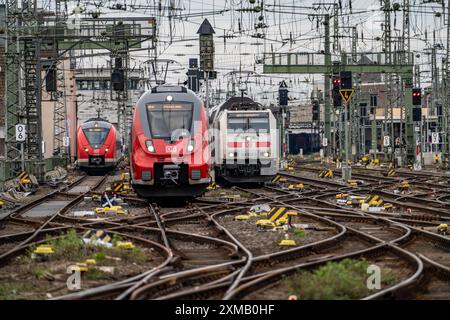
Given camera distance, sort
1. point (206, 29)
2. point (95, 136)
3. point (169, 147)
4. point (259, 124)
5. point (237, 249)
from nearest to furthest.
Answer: point (237, 249)
point (169, 147)
point (259, 124)
point (206, 29)
point (95, 136)

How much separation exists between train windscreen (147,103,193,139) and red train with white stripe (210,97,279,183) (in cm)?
912

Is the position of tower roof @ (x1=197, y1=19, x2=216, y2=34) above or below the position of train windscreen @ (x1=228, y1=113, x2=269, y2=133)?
above

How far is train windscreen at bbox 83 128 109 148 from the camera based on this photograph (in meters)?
46.1

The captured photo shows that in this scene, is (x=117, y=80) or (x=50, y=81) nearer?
(x=117, y=80)

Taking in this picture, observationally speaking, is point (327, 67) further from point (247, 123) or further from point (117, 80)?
point (247, 123)

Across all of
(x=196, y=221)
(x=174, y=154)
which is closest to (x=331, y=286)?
(x=196, y=221)

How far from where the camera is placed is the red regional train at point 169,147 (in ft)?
71.0

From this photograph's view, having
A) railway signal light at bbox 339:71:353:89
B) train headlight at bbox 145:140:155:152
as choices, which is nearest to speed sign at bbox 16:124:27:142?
train headlight at bbox 145:140:155:152

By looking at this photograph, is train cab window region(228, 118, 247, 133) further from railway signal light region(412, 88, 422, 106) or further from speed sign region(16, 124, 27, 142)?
railway signal light region(412, 88, 422, 106)

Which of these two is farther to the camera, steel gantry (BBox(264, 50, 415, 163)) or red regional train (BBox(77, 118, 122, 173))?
steel gantry (BBox(264, 50, 415, 163))

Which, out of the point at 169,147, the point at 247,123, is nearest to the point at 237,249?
the point at 169,147

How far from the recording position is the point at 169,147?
2164cm

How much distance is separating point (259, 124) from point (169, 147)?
1038 cm

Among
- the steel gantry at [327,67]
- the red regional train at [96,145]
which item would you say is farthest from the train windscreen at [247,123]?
the steel gantry at [327,67]
